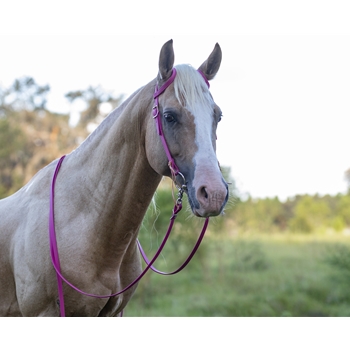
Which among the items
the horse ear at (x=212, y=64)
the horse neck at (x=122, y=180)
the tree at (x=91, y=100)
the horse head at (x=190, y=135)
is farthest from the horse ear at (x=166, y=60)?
the tree at (x=91, y=100)

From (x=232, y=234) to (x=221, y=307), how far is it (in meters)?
3.56

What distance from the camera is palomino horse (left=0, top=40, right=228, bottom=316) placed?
2.52 m

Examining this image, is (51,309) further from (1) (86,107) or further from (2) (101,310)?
(1) (86,107)

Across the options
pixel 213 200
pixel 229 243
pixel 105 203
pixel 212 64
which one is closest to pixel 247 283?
pixel 229 243

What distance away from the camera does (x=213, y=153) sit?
7.72ft

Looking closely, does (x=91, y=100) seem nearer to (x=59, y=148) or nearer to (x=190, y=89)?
(x=59, y=148)

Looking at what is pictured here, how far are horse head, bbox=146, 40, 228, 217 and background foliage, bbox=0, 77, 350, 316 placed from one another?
320 cm

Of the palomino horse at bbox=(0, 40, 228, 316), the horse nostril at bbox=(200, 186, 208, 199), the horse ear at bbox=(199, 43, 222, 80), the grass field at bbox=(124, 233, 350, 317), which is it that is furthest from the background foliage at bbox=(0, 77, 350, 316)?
the horse nostril at bbox=(200, 186, 208, 199)

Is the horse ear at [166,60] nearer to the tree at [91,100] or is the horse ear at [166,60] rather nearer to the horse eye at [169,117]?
the horse eye at [169,117]

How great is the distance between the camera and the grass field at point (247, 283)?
1053cm

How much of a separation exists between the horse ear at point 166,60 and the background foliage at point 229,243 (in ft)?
10.6

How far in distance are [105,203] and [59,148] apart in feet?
55.6

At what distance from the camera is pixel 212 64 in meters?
2.82

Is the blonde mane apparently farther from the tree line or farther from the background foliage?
the tree line
